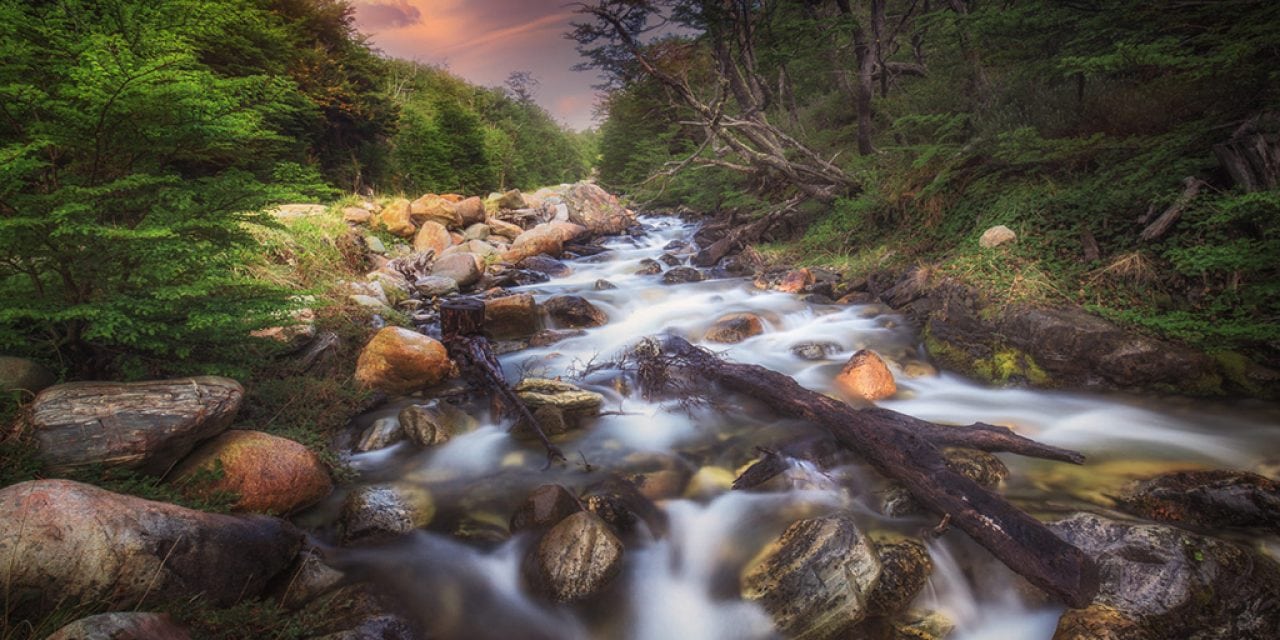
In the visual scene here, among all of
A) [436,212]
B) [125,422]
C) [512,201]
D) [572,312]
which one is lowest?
[572,312]

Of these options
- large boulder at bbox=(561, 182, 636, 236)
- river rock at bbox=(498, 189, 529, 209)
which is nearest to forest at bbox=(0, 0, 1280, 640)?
river rock at bbox=(498, 189, 529, 209)

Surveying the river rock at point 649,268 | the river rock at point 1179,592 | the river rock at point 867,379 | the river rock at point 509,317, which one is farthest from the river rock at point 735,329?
the river rock at point 1179,592

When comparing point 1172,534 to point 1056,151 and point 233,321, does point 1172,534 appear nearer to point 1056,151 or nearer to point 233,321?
point 1056,151

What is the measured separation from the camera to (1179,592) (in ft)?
8.34

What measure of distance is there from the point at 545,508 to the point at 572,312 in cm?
472

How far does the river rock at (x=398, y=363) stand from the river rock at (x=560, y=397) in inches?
48.8

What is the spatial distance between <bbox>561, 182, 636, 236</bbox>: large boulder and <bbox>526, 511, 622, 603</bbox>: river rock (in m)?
13.0

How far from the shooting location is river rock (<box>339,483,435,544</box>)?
3549mm

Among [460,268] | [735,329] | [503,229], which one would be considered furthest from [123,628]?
[503,229]

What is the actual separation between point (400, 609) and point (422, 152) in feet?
50.4

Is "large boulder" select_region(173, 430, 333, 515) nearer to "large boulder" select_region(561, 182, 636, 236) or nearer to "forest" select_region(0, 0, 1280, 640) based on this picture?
"forest" select_region(0, 0, 1280, 640)

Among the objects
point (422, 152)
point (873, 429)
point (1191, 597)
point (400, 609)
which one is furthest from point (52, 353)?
point (422, 152)

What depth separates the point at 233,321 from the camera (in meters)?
3.55

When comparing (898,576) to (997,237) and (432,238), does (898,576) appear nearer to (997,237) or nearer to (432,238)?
(997,237)
